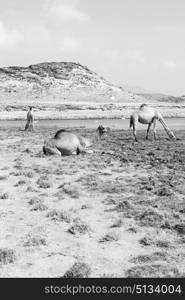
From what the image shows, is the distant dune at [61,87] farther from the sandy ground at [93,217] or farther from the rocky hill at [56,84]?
the sandy ground at [93,217]

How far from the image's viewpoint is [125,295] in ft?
24.7

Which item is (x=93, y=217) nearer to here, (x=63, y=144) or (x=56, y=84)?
(x=63, y=144)

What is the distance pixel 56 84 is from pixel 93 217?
441 feet

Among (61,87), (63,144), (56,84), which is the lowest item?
(63,144)

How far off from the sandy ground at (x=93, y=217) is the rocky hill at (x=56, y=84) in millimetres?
102692

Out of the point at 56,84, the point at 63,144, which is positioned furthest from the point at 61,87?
the point at 63,144

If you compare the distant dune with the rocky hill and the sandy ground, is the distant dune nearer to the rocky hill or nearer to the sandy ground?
the rocky hill

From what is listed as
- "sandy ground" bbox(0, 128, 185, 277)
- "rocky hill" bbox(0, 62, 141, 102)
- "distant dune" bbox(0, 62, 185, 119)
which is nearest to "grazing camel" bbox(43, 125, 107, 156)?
"sandy ground" bbox(0, 128, 185, 277)

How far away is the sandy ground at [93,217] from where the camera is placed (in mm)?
9141

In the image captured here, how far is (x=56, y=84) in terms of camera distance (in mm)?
144625

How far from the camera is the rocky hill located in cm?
13025

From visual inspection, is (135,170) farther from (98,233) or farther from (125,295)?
(125,295)

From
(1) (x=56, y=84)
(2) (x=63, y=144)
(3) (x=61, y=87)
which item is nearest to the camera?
(2) (x=63, y=144)

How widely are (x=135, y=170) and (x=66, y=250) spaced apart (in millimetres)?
9887
